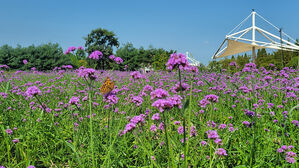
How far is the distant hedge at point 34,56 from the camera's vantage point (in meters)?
31.8

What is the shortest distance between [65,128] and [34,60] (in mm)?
34831

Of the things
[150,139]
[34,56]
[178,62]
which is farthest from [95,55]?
[34,56]

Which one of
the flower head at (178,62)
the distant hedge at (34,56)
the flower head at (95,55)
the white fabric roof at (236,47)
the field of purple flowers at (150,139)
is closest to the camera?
the flower head at (178,62)

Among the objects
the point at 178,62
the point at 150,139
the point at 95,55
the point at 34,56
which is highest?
the point at 34,56

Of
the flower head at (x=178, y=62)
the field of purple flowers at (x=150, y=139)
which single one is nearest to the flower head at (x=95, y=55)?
the field of purple flowers at (x=150, y=139)

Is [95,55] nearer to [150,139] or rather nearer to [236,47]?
[150,139]

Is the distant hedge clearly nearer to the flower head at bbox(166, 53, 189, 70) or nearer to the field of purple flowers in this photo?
the field of purple flowers

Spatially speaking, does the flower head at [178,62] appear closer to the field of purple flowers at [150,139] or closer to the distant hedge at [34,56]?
the field of purple flowers at [150,139]

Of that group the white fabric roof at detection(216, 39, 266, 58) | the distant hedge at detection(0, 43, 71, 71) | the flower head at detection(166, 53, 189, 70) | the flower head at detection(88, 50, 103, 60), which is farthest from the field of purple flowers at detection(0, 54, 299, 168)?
the distant hedge at detection(0, 43, 71, 71)

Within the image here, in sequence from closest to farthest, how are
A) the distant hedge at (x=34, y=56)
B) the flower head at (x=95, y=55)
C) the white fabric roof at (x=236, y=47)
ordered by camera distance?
1. the flower head at (x=95, y=55)
2. the white fabric roof at (x=236, y=47)
3. the distant hedge at (x=34, y=56)

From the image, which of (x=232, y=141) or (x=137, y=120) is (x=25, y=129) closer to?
(x=137, y=120)

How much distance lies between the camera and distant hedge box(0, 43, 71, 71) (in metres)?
31.8

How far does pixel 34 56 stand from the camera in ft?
109

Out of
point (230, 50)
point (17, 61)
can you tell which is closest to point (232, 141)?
point (230, 50)
